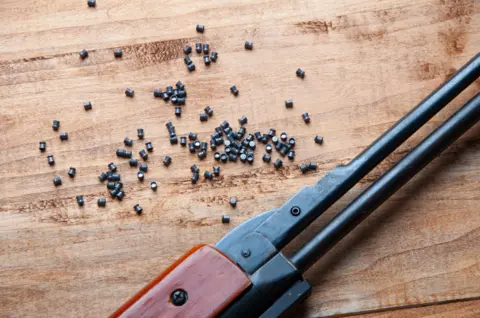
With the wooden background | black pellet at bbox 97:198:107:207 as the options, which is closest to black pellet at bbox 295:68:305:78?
the wooden background

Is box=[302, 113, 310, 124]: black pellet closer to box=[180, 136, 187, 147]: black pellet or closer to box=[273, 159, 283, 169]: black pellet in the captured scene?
box=[273, 159, 283, 169]: black pellet

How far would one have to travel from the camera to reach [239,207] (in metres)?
1.67

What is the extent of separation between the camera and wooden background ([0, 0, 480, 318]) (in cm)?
162

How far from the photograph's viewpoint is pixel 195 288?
4.47ft

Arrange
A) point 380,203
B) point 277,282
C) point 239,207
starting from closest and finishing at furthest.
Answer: point 277,282 < point 380,203 < point 239,207

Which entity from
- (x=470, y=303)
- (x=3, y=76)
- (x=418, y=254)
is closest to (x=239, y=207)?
(x=418, y=254)

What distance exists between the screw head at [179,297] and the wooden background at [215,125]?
0.89 ft

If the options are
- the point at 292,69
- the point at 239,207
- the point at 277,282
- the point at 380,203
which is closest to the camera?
the point at 277,282

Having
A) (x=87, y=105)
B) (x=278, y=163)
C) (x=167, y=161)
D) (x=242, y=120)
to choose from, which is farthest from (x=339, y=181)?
(x=87, y=105)

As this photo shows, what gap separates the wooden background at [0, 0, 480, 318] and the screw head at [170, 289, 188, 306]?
0.27 metres

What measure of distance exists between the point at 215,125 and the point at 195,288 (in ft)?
1.69

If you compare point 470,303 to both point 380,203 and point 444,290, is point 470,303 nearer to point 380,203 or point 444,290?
point 444,290

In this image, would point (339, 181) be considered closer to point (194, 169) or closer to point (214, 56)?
point (194, 169)

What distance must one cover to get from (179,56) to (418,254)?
79 centimetres
